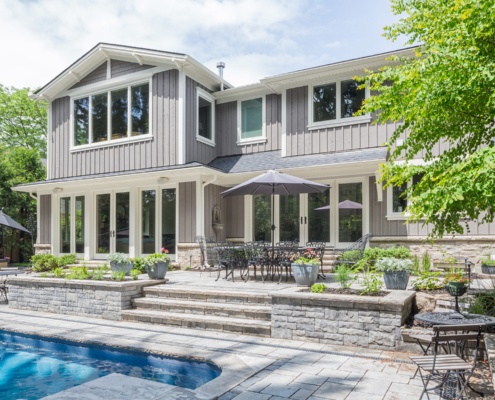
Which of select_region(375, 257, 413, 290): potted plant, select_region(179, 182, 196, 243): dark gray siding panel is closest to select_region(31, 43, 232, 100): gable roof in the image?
select_region(179, 182, 196, 243): dark gray siding panel

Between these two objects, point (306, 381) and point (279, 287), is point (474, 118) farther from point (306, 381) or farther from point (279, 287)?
point (279, 287)

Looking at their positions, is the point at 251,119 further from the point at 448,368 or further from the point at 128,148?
the point at 448,368

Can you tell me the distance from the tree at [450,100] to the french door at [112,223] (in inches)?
377

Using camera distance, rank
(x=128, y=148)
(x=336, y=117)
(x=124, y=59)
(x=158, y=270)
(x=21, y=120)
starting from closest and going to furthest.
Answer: (x=158, y=270) → (x=336, y=117) → (x=128, y=148) → (x=124, y=59) → (x=21, y=120)

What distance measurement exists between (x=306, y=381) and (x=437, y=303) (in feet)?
8.50

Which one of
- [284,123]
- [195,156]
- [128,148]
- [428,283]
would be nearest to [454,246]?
[428,283]

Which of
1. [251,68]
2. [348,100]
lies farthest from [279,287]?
[251,68]

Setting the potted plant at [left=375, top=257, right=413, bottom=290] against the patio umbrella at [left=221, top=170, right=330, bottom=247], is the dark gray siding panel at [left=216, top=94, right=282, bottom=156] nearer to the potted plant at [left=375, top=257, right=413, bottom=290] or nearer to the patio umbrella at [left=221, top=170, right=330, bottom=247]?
the patio umbrella at [left=221, top=170, right=330, bottom=247]

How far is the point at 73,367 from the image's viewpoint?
17.5 ft

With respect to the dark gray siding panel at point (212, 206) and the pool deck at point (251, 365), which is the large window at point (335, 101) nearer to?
the dark gray siding panel at point (212, 206)

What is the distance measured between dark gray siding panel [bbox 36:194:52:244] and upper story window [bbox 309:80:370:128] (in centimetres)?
944

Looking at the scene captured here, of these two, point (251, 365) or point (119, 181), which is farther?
point (119, 181)

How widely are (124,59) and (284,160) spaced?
20.1 feet

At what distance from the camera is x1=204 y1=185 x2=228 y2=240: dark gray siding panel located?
1198 centimetres
